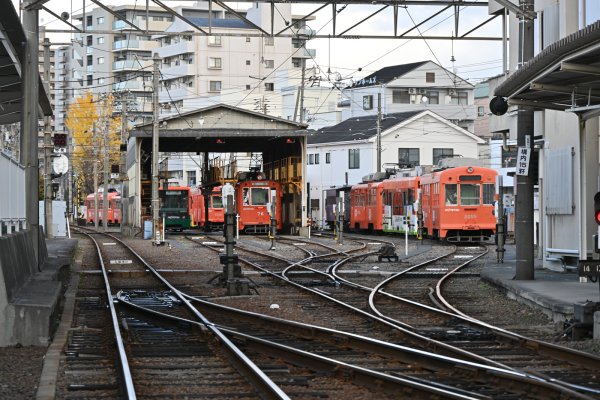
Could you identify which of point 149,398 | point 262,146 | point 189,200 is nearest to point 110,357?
point 149,398

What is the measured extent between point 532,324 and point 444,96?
74.0 meters

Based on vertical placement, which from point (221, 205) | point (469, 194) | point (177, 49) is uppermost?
point (177, 49)

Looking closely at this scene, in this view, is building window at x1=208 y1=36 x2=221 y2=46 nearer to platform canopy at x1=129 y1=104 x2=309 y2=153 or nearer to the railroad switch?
platform canopy at x1=129 y1=104 x2=309 y2=153

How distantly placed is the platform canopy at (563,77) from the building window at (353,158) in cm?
5957

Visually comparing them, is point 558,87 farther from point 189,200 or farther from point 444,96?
point 444,96

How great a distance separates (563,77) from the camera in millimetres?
15320

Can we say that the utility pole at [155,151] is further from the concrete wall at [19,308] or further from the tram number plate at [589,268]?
the tram number plate at [589,268]

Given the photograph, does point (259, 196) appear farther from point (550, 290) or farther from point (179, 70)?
point (179, 70)

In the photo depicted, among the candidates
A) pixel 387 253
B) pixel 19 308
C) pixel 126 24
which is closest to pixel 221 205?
pixel 387 253

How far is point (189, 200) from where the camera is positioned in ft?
225

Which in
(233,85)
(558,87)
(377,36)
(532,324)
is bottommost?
(532,324)

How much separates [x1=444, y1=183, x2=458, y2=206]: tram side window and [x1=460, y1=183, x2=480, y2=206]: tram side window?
0.24m

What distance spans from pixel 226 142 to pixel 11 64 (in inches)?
1572

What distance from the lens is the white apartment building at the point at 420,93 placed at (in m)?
85.9
